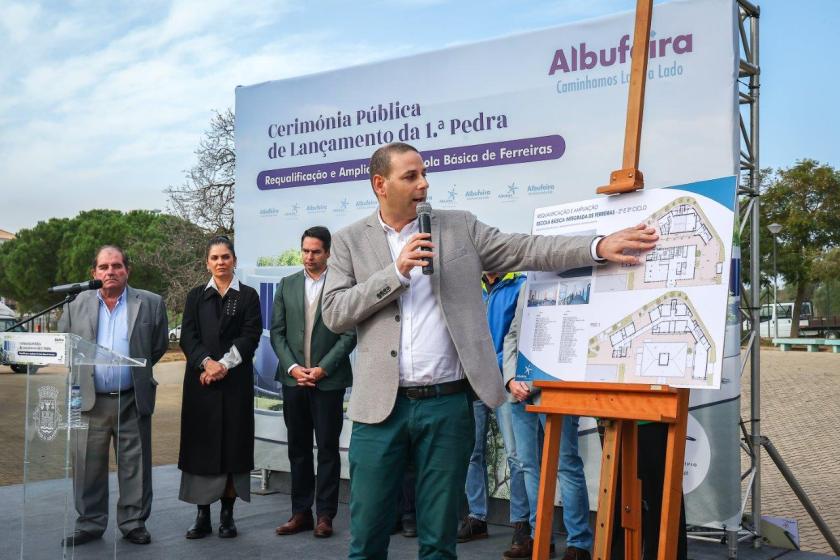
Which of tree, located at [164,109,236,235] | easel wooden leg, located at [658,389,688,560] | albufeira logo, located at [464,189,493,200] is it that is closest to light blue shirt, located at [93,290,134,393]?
albufeira logo, located at [464,189,493,200]

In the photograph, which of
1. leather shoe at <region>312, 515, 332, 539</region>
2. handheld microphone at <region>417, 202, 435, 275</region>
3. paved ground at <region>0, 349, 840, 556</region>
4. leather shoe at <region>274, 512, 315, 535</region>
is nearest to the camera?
handheld microphone at <region>417, 202, 435, 275</region>

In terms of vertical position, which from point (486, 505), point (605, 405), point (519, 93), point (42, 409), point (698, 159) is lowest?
point (486, 505)

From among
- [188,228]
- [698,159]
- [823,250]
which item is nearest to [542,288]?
[698,159]

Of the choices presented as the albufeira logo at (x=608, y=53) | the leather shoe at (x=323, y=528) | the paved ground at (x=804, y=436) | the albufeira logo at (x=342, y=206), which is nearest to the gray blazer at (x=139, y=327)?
the leather shoe at (x=323, y=528)

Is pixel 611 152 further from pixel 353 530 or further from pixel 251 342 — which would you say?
pixel 353 530

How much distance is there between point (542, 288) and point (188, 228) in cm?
1955

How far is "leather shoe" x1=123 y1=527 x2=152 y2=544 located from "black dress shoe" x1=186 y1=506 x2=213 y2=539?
0.24 meters

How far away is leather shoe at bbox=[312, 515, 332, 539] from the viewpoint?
4.88 m

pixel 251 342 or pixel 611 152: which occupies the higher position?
pixel 611 152

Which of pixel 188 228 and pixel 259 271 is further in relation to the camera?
pixel 188 228

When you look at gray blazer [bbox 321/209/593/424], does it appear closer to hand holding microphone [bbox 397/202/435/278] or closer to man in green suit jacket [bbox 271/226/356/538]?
hand holding microphone [bbox 397/202/435/278]

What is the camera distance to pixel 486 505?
4.93 meters

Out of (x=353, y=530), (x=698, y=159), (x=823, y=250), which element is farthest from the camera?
(x=823, y=250)

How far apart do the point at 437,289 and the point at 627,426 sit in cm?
86
